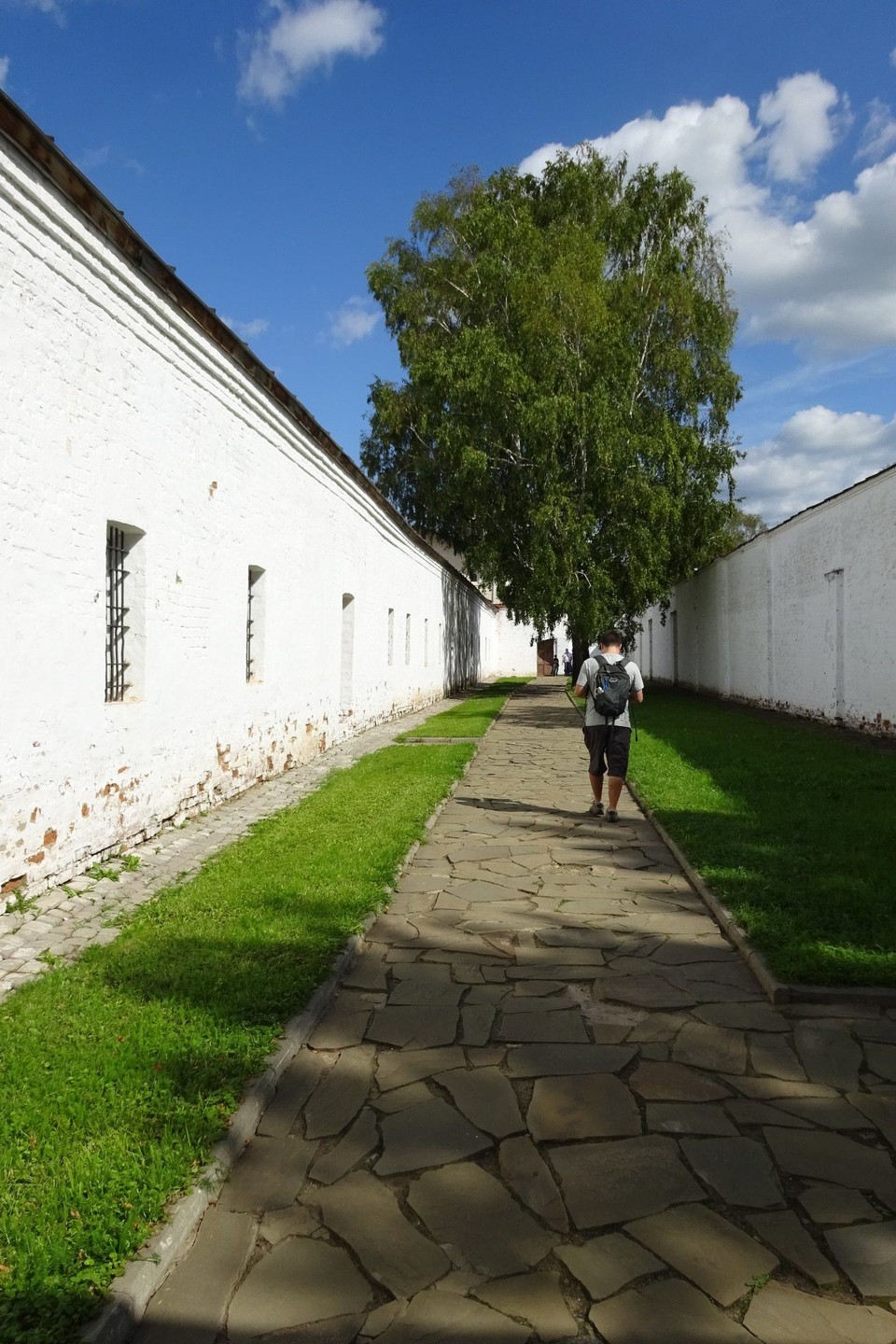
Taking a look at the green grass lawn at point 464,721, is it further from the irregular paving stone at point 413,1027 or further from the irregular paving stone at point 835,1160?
the irregular paving stone at point 835,1160

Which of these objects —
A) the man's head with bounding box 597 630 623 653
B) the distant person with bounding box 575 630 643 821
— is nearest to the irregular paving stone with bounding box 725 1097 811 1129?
the distant person with bounding box 575 630 643 821

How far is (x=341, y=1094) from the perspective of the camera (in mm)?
3287

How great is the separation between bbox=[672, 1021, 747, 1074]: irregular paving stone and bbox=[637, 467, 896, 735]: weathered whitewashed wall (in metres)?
10.6

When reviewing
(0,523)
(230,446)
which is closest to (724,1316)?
(0,523)

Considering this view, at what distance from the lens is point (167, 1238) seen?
7.91 ft

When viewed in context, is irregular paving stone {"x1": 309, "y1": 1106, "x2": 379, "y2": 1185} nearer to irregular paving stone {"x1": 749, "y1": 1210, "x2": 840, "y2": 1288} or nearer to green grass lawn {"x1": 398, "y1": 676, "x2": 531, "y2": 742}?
irregular paving stone {"x1": 749, "y1": 1210, "x2": 840, "y2": 1288}

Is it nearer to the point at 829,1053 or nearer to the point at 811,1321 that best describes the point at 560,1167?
the point at 811,1321

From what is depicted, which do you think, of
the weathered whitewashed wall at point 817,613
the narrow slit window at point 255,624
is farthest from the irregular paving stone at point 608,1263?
the weathered whitewashed wall at point 817,613

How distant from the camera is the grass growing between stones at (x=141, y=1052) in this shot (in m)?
2.31

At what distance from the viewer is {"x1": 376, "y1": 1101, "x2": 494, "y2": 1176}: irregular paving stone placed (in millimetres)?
2854

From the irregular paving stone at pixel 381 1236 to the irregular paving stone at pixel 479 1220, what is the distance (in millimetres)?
64

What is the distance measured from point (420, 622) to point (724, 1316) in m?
20.2

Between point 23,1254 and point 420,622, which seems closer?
point 23,1254

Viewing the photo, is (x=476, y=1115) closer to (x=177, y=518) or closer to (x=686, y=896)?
(x=686, y=896)
